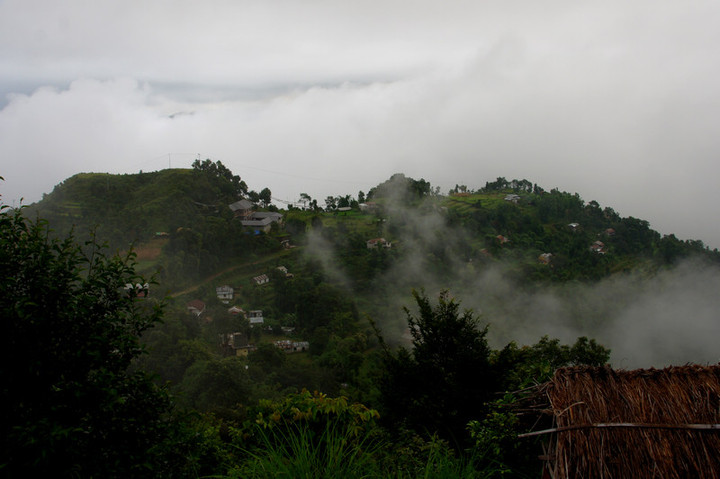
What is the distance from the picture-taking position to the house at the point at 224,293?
1405 inches

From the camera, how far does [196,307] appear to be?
3228 cm

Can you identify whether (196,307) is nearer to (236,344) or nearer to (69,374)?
(236,344)

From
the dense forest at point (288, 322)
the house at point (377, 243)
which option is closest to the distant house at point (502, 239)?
the dense forest at point (288, 322)

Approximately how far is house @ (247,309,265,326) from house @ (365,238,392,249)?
13.6 meters

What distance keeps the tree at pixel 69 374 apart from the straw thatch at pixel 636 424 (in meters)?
2.67

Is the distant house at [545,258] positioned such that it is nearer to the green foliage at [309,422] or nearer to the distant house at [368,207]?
the distant house at [368,207]

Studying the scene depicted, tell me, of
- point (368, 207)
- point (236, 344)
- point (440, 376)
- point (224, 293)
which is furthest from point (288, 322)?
point (440, 376)

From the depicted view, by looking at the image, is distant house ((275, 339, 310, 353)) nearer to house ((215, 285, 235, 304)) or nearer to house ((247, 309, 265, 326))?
house ((247, 309, 265, 326))

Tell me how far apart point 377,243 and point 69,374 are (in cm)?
4073

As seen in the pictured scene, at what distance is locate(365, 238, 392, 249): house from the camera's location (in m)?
43.7

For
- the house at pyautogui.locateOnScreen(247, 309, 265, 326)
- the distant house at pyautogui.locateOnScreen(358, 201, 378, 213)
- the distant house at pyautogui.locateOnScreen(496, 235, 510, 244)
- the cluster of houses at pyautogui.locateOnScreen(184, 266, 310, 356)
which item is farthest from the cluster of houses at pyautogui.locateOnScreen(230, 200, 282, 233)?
the distant house at pyautogui.locateOnScreen(496, 235, 510, 244)

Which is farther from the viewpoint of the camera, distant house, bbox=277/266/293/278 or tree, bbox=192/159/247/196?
tree, bbox=192/159/247/196

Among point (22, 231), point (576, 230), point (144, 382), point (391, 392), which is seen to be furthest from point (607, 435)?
point (576, 230)

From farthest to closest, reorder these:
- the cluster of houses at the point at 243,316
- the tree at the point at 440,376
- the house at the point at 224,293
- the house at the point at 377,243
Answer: the house at the point at 377,243
the house at the point at 224,293
the cluster of houses at the point at 243,316
the tree at the point at 440,376
